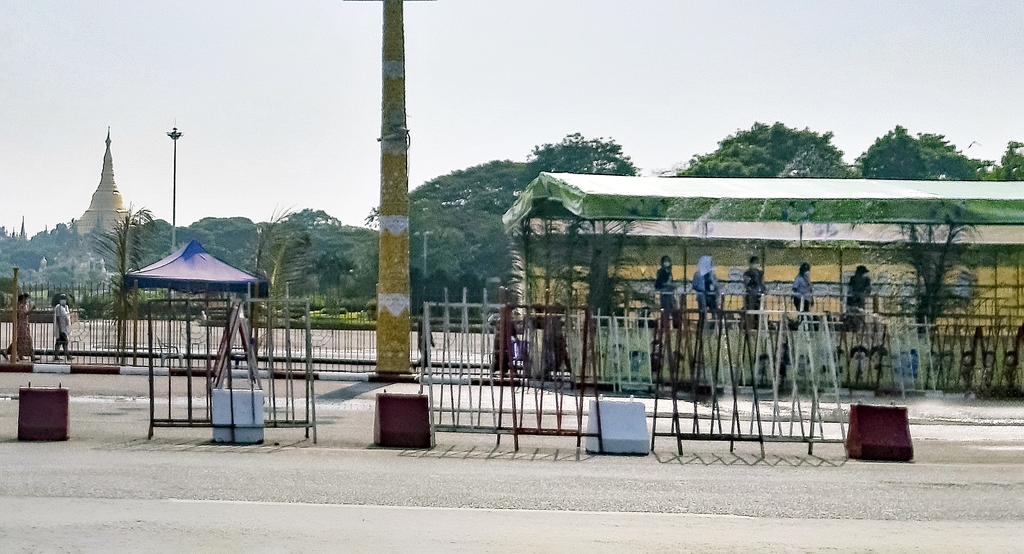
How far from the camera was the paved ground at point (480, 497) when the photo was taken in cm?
838

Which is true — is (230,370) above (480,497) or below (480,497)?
above

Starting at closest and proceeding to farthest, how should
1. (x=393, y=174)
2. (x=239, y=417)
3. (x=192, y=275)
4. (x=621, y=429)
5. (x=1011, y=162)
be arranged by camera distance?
(x=621, y=429), (x=239, y=417), (x=393, y=174), (x=192, y=275), (x=1011, y=162)

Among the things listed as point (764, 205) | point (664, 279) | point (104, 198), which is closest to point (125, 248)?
point (664, 279)

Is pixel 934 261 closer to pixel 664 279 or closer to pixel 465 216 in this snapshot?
pixel 664 279

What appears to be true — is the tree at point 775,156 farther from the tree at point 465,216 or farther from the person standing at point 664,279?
the person standing at point 664,279

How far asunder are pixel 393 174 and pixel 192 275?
7.63 metres

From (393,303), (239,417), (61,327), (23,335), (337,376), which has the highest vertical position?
(393,303)

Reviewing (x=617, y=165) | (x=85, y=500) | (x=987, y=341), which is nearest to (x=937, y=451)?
(x=987, y=341)

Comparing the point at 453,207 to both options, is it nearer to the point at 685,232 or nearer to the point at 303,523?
the point at 685,232

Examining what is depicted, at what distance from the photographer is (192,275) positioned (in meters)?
29.0

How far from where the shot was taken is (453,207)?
89.1m

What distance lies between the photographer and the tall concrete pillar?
77.9ft

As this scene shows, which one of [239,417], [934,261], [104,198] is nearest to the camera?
[239,417]

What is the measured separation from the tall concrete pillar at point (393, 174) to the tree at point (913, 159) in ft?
181
